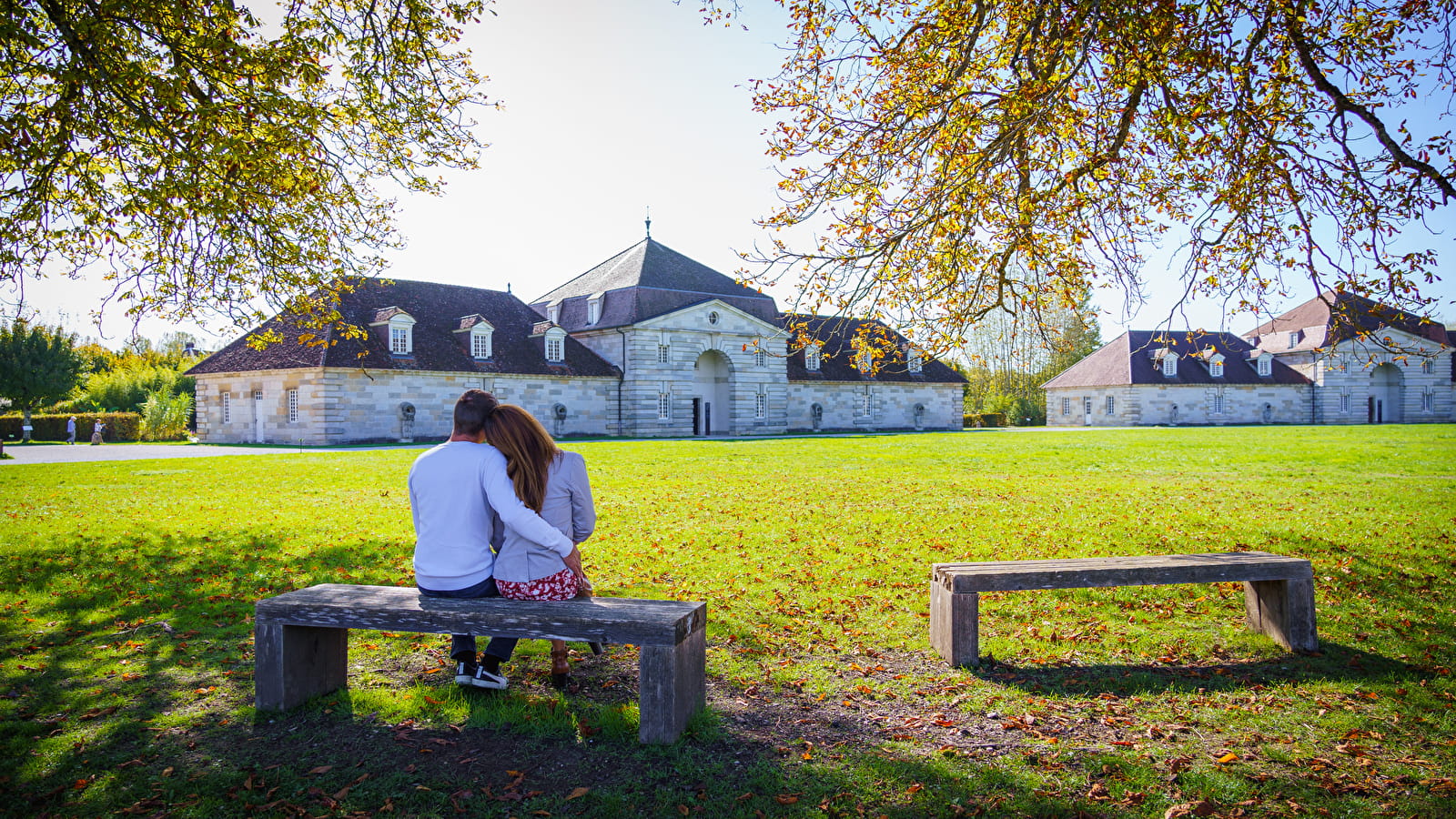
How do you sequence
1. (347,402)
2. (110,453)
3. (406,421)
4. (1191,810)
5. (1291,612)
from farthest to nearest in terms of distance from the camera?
(406,421) < (347,402) < (110,453) < (1291,612) < (1191,810)

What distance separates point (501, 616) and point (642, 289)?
3745 cm

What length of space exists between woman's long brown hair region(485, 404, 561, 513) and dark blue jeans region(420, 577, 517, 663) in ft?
1.75

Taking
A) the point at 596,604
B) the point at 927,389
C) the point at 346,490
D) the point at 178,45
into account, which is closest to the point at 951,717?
the point at 596,604

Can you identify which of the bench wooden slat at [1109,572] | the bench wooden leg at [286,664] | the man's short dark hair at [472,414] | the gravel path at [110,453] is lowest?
the bench wooden leg at [286,664]

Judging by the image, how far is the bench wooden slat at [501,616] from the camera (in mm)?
4113

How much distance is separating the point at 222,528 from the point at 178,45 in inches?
233

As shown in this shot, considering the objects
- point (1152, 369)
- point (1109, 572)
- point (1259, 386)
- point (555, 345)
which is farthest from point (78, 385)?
point (1259, 386)

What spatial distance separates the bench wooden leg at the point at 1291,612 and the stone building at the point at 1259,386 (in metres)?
53.7

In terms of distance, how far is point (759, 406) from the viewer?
45750 mm

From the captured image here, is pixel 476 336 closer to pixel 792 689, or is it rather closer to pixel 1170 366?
pixel 792 689

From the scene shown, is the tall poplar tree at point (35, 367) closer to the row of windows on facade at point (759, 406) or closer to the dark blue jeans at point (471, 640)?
the row of windows on facade at point (759, 406)

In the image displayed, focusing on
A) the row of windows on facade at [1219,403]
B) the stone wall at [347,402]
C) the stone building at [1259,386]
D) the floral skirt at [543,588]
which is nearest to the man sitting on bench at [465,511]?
the floral skirt at [543,588]

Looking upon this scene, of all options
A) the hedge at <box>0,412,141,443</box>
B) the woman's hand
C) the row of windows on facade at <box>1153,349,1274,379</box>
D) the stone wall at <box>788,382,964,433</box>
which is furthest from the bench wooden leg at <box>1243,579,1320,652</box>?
the row of windows on facade at <box>1153,349,1274,379</box>

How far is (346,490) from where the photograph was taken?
14969mm
